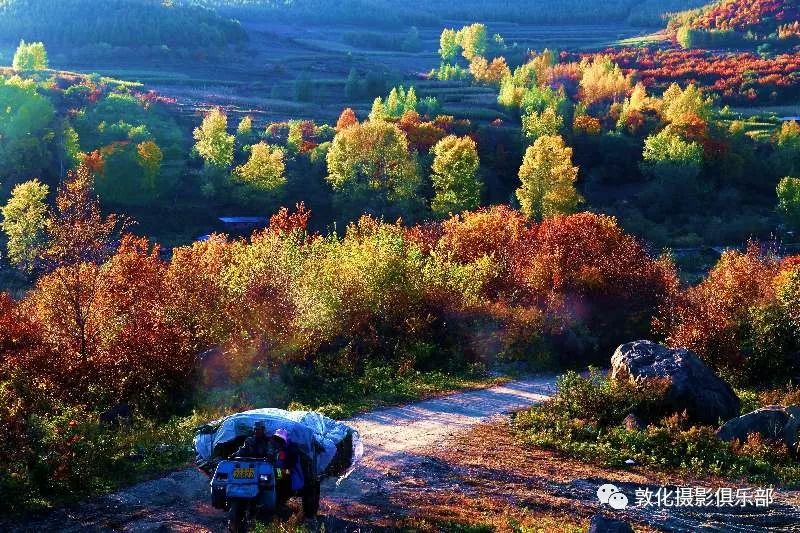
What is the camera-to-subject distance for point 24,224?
65.4 m

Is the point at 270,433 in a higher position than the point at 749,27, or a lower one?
lower

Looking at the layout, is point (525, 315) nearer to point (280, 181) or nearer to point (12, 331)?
point (12, 331)

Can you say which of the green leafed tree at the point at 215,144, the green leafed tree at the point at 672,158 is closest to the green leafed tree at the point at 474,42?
the green leafed tree at the point at 672,158

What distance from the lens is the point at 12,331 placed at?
25.5 meters

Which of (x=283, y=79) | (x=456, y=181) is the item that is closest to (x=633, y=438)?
(x=456, y=181)

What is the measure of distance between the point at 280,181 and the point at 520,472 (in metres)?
68.1

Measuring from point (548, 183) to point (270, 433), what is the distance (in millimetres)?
64769

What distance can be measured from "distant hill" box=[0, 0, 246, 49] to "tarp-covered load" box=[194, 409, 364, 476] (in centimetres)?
15881

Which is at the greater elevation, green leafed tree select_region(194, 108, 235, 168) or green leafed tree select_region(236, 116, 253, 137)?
green leafed tree select_region(236, 116, 253, 137)

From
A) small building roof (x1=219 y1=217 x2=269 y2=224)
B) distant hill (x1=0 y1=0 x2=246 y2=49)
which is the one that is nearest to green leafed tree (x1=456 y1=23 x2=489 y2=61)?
distant hill (x1=0 y1=0 x2=246 y2=49)

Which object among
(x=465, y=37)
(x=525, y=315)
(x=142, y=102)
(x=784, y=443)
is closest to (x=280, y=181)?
(x=142, y=102)

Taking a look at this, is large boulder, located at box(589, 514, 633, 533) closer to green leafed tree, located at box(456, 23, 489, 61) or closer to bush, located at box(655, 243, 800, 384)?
bush, located at box(655, 243, 800, 384)

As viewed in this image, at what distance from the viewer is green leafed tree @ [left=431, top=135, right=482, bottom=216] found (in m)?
77.9

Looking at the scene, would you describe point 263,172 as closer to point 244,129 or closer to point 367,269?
point 244,129
